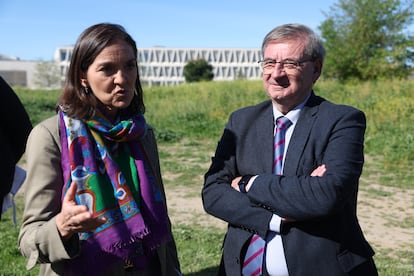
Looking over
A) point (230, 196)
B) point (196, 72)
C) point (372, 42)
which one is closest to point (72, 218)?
point (230, 196)

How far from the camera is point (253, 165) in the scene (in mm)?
2254

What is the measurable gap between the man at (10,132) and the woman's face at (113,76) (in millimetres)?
312

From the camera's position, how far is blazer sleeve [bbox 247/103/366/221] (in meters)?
2.01

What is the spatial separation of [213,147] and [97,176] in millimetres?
10416

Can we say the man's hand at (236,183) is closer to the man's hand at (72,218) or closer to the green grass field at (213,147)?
the man's hand at (72,218)

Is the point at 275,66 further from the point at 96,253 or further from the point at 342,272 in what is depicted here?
the point at 96,253

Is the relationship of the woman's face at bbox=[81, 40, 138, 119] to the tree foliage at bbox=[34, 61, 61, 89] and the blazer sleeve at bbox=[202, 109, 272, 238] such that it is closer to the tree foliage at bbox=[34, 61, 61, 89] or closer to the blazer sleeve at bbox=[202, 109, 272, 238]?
the blazer sleeve at bbox=[202, 109, 272, 238]

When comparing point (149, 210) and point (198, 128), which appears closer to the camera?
point (149, 210)

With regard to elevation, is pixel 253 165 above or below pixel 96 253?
above

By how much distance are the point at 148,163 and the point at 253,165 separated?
1.68ft

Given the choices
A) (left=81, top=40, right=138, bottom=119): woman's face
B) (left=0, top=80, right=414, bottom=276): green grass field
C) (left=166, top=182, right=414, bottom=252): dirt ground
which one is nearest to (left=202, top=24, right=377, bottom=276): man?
(left=81, top=40, right=138, bottom=119): woman's face

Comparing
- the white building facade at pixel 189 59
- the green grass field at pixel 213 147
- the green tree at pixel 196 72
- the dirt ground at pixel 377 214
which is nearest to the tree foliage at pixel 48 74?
the green tree at pixel 196 72

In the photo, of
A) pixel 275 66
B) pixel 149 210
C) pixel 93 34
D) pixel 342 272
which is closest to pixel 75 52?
pixel 93 34

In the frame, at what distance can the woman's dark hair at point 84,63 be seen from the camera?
199cm
